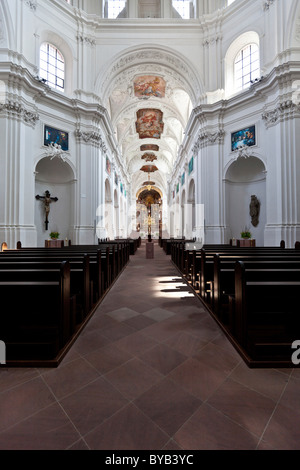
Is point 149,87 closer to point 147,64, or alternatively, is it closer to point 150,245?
point 147,64

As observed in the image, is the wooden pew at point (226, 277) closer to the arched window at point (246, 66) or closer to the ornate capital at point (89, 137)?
the ornate capital at point (89, 137)

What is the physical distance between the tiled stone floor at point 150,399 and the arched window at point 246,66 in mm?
11569

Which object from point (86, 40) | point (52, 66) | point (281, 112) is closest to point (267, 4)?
point (281, 112)

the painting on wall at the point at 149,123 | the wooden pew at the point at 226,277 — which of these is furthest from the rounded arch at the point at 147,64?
the wooden pew at the point at 226,277

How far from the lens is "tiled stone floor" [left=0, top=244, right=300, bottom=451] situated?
1.25m

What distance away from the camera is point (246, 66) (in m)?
9.87

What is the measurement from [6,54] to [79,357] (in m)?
9.89

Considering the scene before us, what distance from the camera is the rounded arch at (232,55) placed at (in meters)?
9.60

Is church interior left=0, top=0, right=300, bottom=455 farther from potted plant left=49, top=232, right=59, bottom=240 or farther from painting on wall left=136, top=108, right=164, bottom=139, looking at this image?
painting on wall left=136, top=108, right=164, bottom=139

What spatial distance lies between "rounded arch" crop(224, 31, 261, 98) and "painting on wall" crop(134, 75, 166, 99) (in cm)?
408

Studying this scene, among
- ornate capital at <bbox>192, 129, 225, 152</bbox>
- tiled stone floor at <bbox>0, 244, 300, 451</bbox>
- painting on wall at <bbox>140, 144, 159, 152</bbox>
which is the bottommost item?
tiled stone floor at <bbox>0, 244, 300, 451</bbox>

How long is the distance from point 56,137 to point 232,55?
9213 mm

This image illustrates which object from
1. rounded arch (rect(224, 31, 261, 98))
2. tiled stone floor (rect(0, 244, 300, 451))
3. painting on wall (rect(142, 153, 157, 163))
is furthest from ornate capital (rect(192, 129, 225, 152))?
painting on wall (rect(142, 153, 157, 163))

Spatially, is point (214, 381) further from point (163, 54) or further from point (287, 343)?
point (163, 54)
